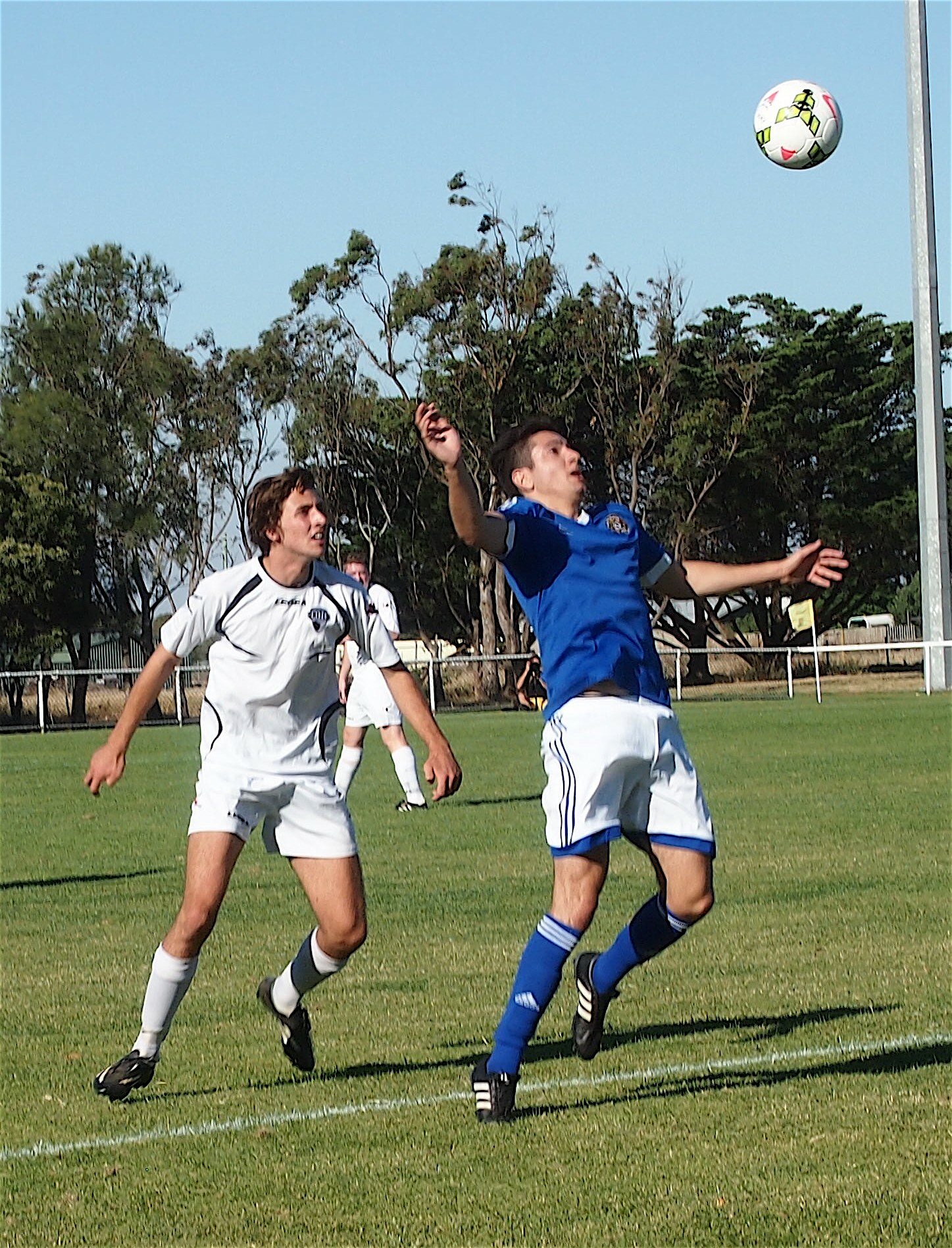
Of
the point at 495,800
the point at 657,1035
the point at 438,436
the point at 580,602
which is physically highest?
the point at 438,436

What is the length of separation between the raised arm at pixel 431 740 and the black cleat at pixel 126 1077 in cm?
133

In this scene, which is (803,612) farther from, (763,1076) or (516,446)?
(763,1076)

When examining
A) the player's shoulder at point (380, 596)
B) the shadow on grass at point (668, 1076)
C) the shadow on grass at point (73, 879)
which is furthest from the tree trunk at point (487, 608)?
the shadow on grass at point (668, 1076)

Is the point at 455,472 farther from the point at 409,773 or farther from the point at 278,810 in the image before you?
the point at 409,773

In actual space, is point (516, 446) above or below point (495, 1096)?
above

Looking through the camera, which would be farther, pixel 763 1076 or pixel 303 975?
pixel 303 975

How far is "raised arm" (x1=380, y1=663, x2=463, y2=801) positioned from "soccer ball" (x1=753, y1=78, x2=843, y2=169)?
1334cm

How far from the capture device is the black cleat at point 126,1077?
234 inches

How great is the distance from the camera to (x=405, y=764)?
15727 millimetres

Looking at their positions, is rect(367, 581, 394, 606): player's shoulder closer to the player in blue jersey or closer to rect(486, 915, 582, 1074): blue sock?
the player in blue jersey

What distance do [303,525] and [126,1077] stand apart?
1.95 metres

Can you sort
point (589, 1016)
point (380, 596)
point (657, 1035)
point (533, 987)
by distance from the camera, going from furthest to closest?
A: point (380, 596), point (657, 1035), point (589, 1016), point (533, 987)

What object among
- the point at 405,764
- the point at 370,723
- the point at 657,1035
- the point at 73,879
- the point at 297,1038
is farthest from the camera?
the point at 370,723

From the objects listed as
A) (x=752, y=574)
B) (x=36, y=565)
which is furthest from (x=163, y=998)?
(x=36, y=565)
